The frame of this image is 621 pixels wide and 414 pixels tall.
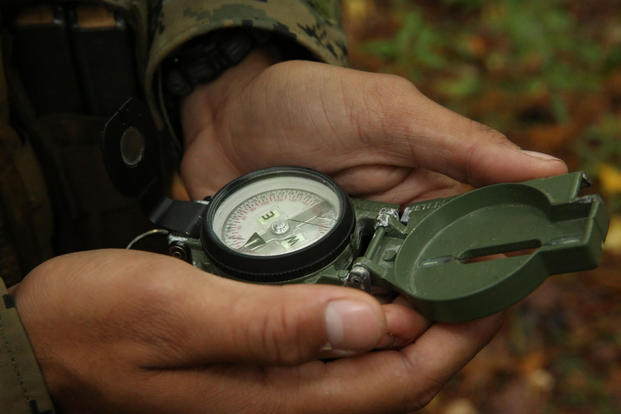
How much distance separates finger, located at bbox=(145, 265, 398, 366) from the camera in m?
1.41

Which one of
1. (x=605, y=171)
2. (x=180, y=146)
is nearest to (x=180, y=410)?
(x=180, y=146)

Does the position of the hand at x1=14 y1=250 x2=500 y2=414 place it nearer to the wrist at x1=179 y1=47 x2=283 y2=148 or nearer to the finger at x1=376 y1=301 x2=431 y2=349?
the finger at x1=376 y1=301 x2=431 y2=349

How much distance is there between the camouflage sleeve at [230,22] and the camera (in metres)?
2.14

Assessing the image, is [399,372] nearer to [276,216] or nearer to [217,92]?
[276,216]

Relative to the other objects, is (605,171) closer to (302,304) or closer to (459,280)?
(459,280)

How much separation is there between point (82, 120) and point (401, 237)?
50.2 inches

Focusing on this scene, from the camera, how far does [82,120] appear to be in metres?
2.37

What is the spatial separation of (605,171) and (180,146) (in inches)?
82.8

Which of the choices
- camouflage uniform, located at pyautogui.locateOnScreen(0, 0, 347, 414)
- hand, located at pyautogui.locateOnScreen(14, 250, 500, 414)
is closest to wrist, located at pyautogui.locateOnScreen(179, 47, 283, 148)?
camouflage uniform, located at pyautogui.locateOnScreen(0, 0, 347, 414)

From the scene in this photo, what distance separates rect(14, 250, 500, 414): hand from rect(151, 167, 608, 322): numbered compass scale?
0.13 m

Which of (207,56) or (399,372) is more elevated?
(207,56)

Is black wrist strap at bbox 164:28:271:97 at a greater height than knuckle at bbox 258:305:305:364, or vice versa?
black wrist strap at bbox 164:28:271:97

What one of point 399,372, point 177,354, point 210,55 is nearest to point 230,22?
point 210,55

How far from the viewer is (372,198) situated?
2086 millimetres
